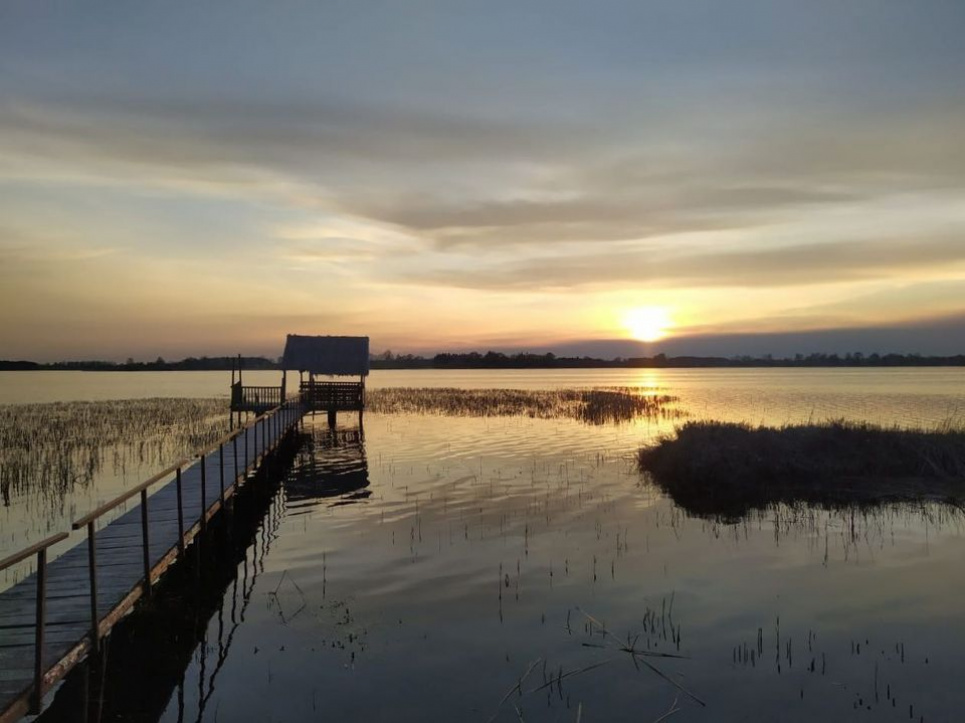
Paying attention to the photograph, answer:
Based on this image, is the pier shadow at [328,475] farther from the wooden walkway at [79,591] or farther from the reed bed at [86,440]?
the wooden walkway at [79,591]

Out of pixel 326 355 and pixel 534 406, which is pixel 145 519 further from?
pixel 534 406

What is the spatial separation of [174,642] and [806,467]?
1852 centimetres

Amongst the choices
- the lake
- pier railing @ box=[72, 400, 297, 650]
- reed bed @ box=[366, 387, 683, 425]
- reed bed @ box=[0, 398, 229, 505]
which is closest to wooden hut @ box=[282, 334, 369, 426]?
reed bed @ box=[0, 398, 229, 505]

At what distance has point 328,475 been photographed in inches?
955

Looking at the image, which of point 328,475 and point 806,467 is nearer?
point 806,467

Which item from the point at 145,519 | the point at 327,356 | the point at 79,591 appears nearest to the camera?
the point at 79,591

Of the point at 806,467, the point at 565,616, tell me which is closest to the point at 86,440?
the point at 565,616

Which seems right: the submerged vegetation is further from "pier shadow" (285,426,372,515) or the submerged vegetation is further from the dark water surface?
"pier shadow" (285,426,372,515)

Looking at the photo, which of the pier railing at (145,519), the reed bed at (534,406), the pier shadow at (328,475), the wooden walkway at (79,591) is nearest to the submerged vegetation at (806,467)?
the pier shadow at (328,475)

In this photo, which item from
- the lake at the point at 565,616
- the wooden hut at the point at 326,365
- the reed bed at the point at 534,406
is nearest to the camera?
the lake at the point at 565,616

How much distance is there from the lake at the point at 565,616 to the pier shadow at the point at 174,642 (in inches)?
2.1

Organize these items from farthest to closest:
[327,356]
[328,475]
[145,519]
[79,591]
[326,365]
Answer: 1. [327,356]
2. [326,365]
3. [328,475]
4. [145,519]
5. [79,591]

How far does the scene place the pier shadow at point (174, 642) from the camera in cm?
787

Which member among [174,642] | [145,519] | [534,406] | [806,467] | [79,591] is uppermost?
[145,519]
